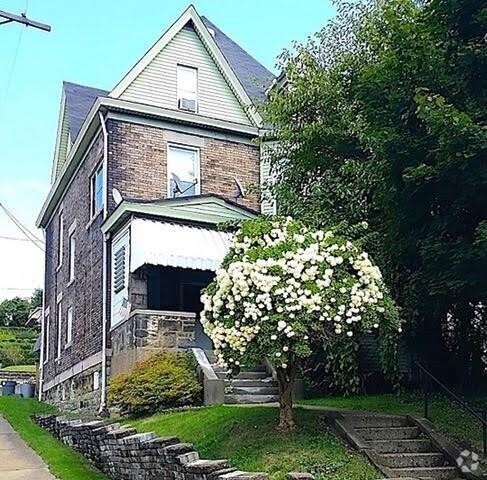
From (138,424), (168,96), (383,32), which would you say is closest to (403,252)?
(383,32)

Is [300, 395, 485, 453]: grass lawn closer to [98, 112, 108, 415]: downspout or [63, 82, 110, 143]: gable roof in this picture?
[98, 112, 108, 415]: downspout

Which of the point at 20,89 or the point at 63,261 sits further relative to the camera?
the point at 63,261

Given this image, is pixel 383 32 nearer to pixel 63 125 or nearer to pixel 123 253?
pixel 123 253

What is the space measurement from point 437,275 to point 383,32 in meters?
5.46

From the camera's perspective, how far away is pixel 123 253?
60.8 ft

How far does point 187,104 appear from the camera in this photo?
21.3m

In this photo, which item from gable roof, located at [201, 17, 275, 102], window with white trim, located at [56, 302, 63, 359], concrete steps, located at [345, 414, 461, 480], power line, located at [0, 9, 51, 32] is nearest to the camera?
concrete steps, located at [345, 414, 461, 480]

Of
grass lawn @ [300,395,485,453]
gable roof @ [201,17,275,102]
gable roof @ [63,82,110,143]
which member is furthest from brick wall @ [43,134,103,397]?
grass lawn @ [300,395,485,453]

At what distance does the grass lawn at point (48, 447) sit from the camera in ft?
42.4

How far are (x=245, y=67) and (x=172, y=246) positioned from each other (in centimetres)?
917

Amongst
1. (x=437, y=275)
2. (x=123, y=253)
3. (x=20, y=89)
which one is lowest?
(x=437, y=275)

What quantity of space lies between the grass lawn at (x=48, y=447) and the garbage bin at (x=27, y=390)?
24.5ft

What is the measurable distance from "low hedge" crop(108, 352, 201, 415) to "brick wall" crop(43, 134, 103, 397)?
474cm

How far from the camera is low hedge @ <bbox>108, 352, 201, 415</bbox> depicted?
14602 mm
